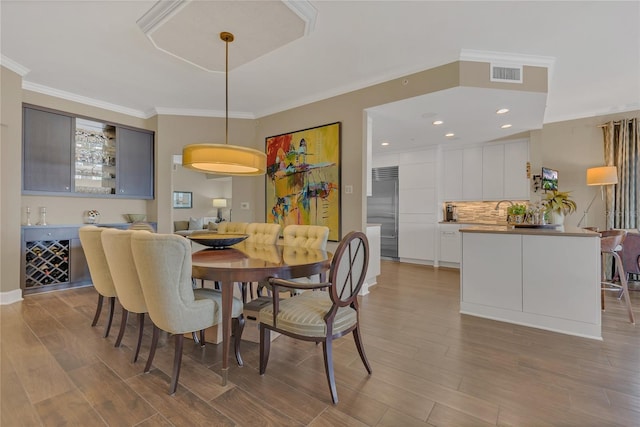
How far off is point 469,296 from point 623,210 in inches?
136

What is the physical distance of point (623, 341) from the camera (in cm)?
237

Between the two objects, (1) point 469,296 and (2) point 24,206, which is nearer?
(1) point 469,296

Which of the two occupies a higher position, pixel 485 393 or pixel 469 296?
pixel 469 296

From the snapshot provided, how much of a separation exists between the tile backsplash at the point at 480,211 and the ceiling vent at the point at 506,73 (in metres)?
2.88

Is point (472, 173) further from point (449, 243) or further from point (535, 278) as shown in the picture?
point (535, 278)

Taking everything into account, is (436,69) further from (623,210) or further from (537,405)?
(623,210)

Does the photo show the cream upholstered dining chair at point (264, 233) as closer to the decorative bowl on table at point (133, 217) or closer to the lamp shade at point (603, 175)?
the decorative bowl on table at point (133, 217)

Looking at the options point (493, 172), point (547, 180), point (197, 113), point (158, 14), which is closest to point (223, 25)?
point (158, 14)

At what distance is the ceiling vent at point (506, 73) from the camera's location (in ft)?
10.1

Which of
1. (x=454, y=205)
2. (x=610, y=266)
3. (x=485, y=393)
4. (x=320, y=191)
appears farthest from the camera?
(x=454, y=205)

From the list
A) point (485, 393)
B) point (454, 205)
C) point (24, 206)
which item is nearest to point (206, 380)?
point (485, 393)

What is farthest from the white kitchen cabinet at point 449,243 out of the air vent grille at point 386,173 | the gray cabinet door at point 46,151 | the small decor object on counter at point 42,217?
the small decor object on counter at point 42,217

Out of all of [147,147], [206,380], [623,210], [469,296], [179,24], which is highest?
[179,24]

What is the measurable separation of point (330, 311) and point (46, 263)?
168 inches
